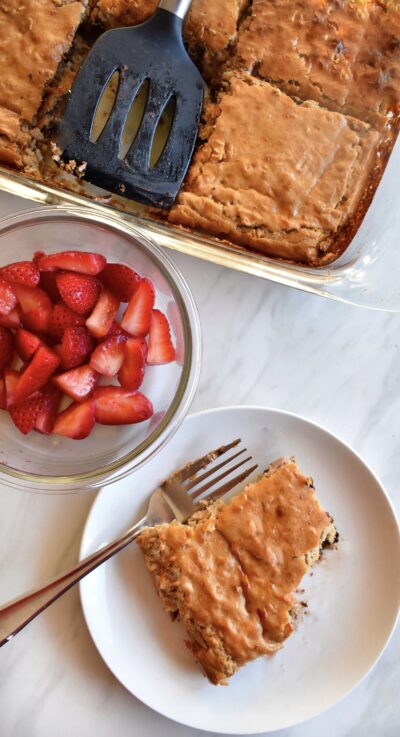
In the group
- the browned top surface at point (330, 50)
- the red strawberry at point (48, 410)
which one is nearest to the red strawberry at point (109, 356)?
the red strawberry at point (48, 410)

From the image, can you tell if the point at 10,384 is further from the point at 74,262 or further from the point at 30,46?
the point at 30,46

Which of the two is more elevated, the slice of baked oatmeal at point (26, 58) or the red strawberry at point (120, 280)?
the slice of baked oatmeal at point (26, 58)

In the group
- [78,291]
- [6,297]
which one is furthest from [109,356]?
[6,297]

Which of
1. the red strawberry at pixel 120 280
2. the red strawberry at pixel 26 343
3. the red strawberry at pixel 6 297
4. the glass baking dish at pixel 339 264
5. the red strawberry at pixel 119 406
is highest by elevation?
the glass baking dish at pixel 339 264

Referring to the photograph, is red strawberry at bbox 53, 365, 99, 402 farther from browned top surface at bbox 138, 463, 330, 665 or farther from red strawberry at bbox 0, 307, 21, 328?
browned top surface at bbox 138, 463, 330, 665

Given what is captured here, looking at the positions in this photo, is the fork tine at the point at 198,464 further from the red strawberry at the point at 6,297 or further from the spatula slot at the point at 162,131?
the spatula slot at the point at 162,131

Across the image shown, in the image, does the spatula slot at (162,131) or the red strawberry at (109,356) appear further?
the spatula slot at (162,131)

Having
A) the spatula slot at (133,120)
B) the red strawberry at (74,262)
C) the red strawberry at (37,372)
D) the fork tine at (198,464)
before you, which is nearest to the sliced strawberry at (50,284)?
the red strawberry at (74,262)
